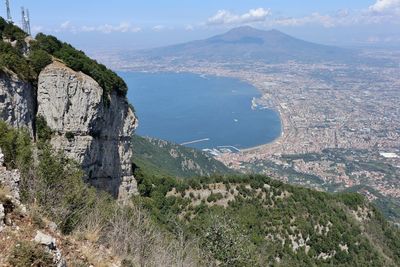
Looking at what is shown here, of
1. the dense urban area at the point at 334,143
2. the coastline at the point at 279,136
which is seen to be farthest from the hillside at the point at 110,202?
the coastline at the point at 279,136

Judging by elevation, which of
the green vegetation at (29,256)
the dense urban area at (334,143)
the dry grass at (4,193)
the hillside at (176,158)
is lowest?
the dense urban area at (334,143)

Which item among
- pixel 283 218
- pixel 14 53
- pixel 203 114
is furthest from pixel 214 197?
pixel 203 114

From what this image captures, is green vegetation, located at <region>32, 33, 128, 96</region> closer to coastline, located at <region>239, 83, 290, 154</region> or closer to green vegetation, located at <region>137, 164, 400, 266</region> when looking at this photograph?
green vegetation, located at <region>137, 164, 400, 266</region>

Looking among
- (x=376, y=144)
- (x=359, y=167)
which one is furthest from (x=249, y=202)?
(x=376, y=144)

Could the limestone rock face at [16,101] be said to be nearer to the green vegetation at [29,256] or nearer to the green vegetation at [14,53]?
the green vegetation at [14,53]

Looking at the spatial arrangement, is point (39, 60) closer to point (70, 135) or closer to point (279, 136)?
point (70, 135)

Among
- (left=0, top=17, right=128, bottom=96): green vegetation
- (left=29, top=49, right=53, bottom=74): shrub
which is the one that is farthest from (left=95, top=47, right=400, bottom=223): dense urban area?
(left=29, top=49, right=53, bottom=74): shrub

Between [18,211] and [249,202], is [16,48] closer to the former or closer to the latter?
[18,211]
